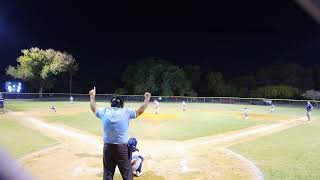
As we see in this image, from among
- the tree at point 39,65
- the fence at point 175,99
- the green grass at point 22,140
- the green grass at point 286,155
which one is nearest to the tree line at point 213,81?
the fence at point 175,99

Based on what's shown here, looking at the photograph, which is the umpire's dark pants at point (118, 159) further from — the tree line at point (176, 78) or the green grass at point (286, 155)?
the tree line at point (176, 78)

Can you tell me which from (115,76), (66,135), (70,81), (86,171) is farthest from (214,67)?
(86,171)

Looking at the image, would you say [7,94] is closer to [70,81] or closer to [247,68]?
[70,81]

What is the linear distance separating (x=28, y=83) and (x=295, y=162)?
200ft

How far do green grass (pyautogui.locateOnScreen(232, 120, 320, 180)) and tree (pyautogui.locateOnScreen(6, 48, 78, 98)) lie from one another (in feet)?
158

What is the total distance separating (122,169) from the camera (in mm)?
6387

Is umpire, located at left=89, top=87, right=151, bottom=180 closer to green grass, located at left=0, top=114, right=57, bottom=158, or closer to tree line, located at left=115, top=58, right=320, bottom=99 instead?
green grass, located at left=0, top=114, right=57, bottom=158

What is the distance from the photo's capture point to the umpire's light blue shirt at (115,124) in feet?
21.0

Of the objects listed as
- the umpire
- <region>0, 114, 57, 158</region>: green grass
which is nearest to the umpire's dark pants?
the umpire

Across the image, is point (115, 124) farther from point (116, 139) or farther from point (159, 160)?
point (159, 160)

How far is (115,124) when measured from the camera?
254 inches

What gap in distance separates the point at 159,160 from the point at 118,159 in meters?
6.16

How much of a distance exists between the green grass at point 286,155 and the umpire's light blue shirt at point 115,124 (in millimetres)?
4971

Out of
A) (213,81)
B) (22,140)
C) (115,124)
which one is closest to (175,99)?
(213,81)
